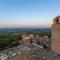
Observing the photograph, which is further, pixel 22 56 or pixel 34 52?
pixel 34 52

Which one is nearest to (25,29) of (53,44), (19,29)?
(19,29)

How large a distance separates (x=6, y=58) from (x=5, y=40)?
6.90 metres

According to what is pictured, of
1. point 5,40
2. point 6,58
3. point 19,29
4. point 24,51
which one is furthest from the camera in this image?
point 19,29

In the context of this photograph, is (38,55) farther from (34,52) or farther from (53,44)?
(53,44)

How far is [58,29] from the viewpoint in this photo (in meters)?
4.41

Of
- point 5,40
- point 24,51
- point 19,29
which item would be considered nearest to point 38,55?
point 24,51

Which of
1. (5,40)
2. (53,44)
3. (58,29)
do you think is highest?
(58,29)

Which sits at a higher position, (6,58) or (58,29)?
(58,29)

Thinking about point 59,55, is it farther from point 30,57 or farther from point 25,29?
point 25,29

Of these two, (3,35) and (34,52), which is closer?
(34,52)

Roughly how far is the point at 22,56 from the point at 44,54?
1.04 meters

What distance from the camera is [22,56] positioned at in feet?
14.2

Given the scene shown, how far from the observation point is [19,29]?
13938 mm

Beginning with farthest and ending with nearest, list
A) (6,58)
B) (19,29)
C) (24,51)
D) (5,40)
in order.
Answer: (19,29), (5,40), (24,51), (6,58)
